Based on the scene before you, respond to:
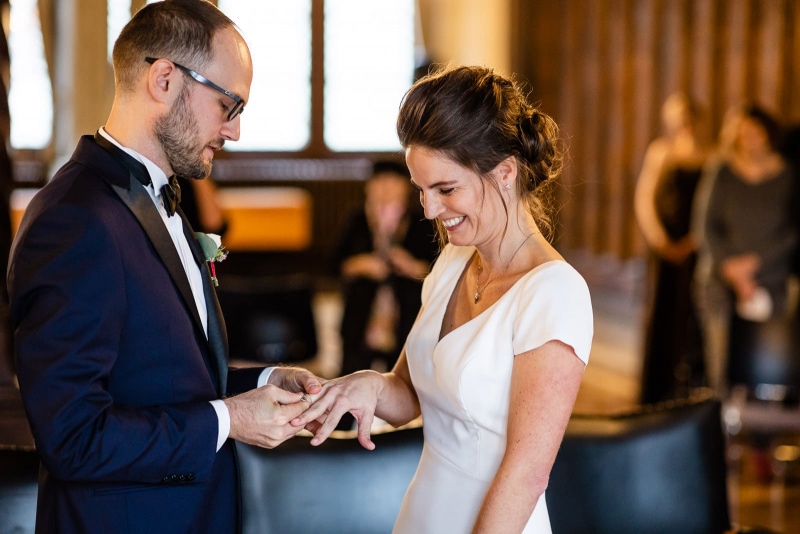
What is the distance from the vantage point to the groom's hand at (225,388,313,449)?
72.2 inches

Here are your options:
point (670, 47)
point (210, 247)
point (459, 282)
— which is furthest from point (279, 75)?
point (210, 247)

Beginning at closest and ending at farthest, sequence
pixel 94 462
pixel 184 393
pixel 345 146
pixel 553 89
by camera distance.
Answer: pixel 94 462 < pixel 184 393 < pixel 553 89 < pixel 345 146

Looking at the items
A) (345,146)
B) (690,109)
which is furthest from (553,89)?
(690,109)

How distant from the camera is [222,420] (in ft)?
5.91

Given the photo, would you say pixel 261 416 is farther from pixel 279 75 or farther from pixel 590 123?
pixel 279 75

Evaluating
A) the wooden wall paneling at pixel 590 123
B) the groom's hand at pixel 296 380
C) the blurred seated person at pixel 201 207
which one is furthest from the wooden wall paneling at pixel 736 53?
the groom's hand at pixel 296 380

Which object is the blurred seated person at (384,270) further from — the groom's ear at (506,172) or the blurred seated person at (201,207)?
the groom's ear at (506,172)

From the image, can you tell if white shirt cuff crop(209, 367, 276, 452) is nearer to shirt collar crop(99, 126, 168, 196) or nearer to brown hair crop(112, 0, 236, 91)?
shirt collar crop(99, 126, 168, 196)

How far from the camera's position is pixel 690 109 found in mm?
6277

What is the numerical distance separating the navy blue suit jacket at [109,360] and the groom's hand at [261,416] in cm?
6

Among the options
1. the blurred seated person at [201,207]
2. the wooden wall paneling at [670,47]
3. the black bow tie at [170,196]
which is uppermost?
the wooden wall paneling at [670,47]

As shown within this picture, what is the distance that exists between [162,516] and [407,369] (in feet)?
2.48

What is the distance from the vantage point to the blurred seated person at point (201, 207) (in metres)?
4.50

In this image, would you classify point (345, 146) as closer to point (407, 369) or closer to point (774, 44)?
point (774, 44)
